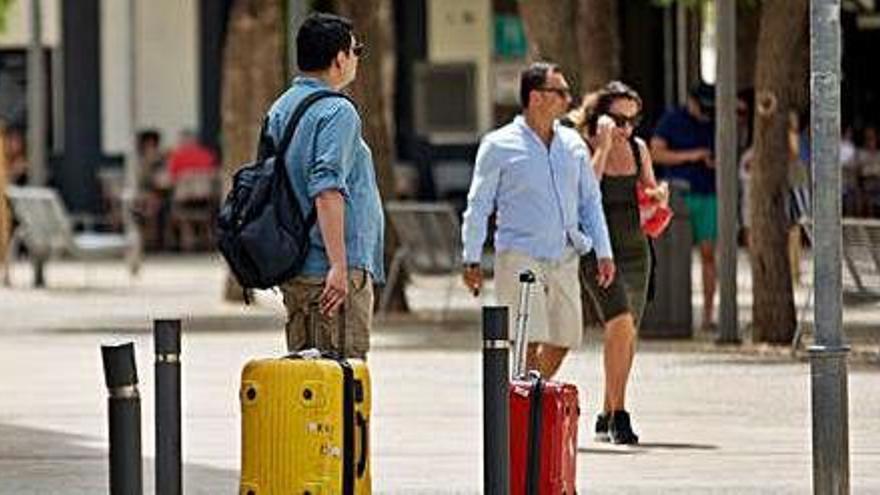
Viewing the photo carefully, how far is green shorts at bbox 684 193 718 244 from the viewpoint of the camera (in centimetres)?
2512

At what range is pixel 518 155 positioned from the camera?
1518cm

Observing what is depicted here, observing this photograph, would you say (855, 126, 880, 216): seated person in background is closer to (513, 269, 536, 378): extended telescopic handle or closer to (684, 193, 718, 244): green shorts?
(684, 193, 718, 244): green shorts

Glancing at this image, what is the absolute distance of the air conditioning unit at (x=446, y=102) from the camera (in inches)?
1834

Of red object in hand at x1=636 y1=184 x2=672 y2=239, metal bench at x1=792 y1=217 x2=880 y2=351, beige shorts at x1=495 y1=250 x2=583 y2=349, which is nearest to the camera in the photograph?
beige shorts at x1=495 y1=250 x2=583 y2=349

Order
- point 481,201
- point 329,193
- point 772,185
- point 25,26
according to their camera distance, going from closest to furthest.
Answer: point 329,193, point 481,201, point 772,185, point 25,26

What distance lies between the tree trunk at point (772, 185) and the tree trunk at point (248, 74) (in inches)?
302

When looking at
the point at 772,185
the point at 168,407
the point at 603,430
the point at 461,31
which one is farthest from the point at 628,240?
the point at 461,31

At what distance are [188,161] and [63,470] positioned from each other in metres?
29.2

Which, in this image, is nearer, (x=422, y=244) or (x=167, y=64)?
(x=422, y=244)

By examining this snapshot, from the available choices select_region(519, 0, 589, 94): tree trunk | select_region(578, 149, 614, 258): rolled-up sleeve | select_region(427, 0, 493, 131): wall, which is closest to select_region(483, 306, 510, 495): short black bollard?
select_region(578, 149, 614, 258): rolled-up sleeve

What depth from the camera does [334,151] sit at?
11.7 m

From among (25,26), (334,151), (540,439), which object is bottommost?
(540,439)

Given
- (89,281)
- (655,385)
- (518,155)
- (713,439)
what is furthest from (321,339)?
(89,281)

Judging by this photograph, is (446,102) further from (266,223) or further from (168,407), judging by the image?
(168,407)
